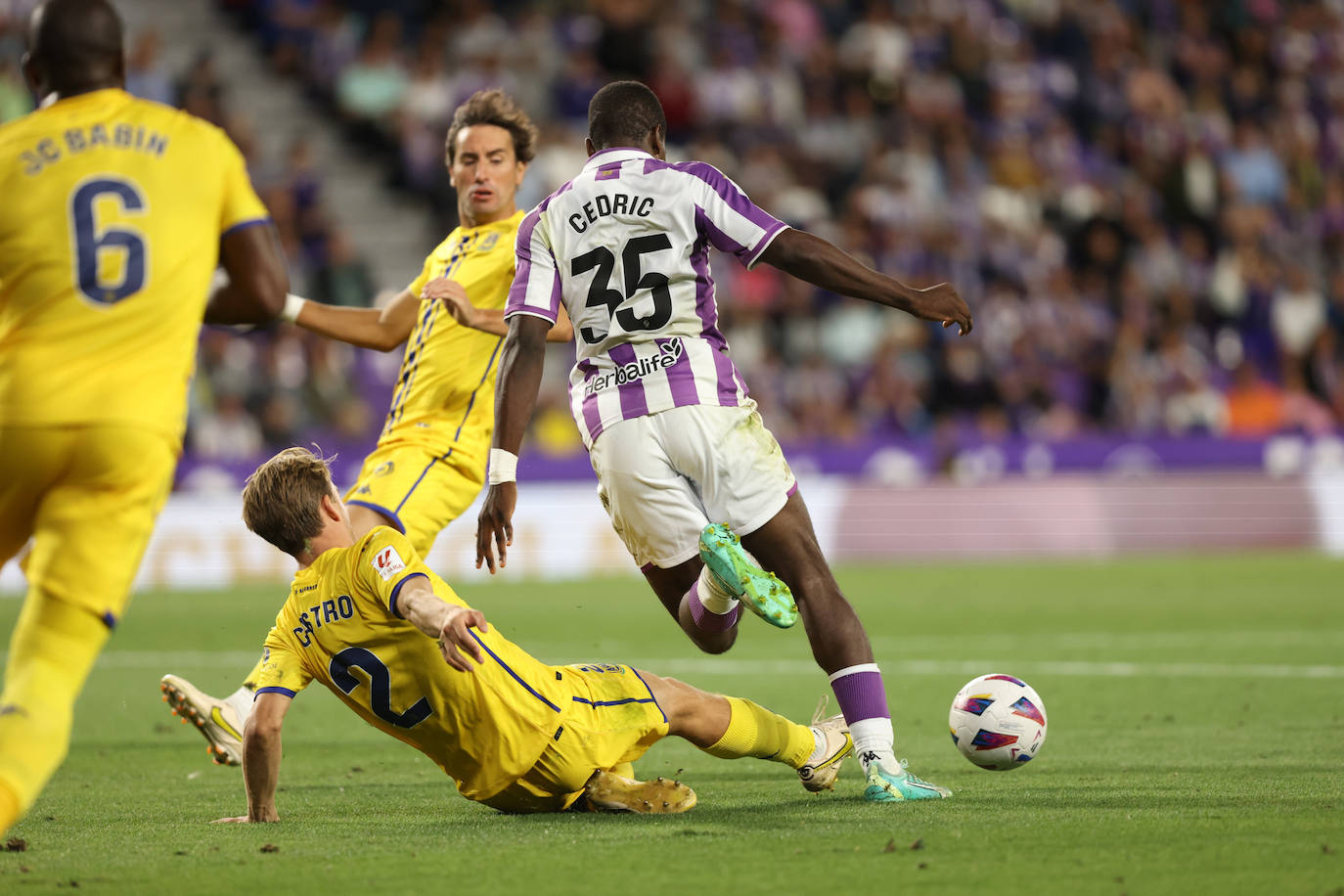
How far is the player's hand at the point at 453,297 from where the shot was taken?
6641 millimetres

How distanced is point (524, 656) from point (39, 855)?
156 centimetres

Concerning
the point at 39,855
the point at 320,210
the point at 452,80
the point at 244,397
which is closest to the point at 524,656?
the point at 39,855

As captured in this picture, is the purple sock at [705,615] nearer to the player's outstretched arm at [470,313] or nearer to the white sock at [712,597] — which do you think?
the white sock at [712,597]

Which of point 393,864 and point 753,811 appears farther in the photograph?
point 753,811

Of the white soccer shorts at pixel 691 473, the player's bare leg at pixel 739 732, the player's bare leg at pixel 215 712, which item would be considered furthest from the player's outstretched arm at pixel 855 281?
the player's bare leg at pixel 215 712

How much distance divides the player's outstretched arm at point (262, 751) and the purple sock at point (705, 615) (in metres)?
1.55

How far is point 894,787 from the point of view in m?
5.53

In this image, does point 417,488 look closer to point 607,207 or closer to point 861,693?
point 607,207

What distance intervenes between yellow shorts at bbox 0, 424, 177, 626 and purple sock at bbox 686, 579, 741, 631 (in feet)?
7.90

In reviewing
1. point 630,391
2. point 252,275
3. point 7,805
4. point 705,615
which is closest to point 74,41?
point 252,275

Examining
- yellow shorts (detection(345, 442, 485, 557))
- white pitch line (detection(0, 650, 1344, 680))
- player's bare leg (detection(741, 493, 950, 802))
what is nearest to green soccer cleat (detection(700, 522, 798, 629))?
player's bare leg (detection(741, 493, 950, 802))

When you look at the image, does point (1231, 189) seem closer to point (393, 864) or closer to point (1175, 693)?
point (1175, 693)

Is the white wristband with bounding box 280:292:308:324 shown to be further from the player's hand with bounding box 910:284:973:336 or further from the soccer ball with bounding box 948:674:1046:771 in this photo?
the soccer ball with bounding box 948:674:1046:771

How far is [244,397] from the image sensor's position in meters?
17.9
